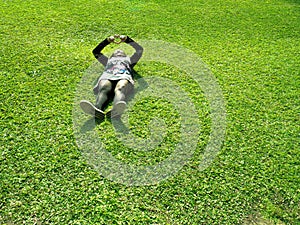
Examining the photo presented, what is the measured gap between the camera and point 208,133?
319cm

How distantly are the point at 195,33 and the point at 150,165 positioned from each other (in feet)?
10.3

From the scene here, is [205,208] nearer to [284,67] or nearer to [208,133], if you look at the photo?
[208,133]

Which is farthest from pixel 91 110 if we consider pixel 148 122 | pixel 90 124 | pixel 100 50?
pixel 100 50

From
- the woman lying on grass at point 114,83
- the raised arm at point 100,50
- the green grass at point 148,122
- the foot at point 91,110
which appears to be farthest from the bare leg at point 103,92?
the raised arm at point 100,50

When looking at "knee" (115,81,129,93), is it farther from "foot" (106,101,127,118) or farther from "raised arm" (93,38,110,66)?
"raised arm" (93,38,110,66)

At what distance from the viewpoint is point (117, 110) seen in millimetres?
3230

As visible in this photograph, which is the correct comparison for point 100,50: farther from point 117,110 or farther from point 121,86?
point 117,110

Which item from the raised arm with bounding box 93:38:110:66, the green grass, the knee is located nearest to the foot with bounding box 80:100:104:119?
the green grass

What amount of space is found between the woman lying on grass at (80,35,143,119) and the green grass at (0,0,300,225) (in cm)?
17

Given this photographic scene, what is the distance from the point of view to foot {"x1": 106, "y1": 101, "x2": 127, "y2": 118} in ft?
10.5

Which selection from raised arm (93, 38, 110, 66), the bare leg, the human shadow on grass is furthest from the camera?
raised arm (93, 38, 110, 66)

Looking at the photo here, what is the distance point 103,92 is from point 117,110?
1.17 feet

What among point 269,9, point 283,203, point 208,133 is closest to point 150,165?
point 208,133

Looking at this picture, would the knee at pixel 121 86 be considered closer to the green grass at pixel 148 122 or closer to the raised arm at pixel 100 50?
the green grass at pixel 148 122
